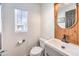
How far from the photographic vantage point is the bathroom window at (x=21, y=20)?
5.07 ft

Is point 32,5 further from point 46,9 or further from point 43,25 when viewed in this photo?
point 43,25

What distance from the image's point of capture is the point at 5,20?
1.49m

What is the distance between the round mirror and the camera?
5.24 ft

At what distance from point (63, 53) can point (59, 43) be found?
267 mm

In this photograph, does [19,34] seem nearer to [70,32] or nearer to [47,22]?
[47,22]

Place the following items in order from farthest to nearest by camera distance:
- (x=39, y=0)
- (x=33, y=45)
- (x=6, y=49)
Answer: (x=33, y=45), (x=6, y=49), (x=39, y=0)

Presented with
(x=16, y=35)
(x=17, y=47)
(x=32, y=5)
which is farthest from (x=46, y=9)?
(x=17, y=47)

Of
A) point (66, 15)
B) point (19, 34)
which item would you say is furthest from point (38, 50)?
point (66, 15)

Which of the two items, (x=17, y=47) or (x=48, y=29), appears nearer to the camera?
(x=17, y=47)

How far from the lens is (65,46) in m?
1.59

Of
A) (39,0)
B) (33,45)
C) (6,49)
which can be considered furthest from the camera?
(33,45)

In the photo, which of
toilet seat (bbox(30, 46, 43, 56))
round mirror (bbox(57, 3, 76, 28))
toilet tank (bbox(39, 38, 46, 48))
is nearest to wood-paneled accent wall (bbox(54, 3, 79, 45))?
round mirror (bbox(57, 3, 76, 28))

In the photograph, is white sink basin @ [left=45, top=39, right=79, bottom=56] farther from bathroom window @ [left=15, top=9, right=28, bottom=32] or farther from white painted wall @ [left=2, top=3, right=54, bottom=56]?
bathroom window @ [left=15, top=9, right=28, bottom=32]

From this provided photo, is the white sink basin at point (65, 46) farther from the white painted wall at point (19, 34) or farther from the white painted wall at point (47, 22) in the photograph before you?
the white painted wall at point (19, 34)
